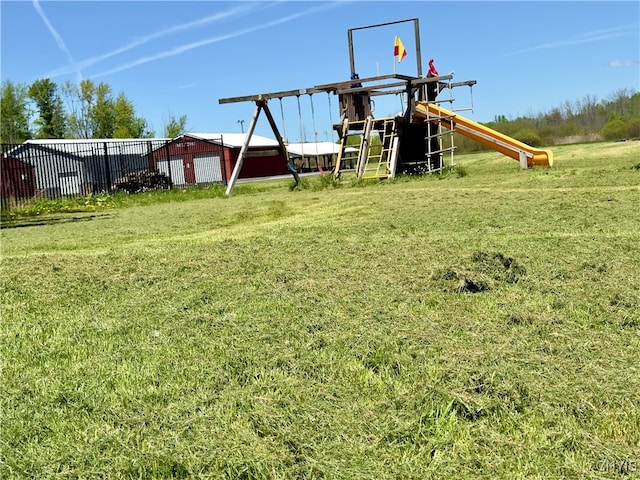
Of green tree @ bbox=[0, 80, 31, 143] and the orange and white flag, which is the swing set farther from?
green tree @ bbox=[0, 80, 31, 143]

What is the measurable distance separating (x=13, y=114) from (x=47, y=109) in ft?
8.07

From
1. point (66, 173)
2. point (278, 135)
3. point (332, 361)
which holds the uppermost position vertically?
point (278, 135)

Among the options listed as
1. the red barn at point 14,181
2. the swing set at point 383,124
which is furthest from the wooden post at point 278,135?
the red barn at point 14,181

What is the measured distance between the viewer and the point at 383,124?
1305 centimetres

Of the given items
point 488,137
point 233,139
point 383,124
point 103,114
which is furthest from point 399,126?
point 103,114

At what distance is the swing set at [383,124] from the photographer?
12355mm

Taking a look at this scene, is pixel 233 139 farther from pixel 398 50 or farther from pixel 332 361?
pixel 332 361

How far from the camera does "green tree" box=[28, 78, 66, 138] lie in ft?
155

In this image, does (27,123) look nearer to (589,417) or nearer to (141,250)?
(141,250)

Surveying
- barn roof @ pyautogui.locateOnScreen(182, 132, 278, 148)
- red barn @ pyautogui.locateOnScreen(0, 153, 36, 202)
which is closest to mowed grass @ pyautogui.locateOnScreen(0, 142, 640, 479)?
red barn @ pyautogui.locateOnScreen(0, 153, 36, 202)

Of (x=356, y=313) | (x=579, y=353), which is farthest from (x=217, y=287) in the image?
(x=579, y=353)

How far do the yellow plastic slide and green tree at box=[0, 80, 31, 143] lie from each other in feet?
136

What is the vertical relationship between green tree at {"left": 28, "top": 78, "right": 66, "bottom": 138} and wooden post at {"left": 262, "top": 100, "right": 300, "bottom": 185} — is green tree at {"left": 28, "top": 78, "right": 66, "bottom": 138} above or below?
above

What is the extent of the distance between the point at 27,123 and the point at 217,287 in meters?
50.2
